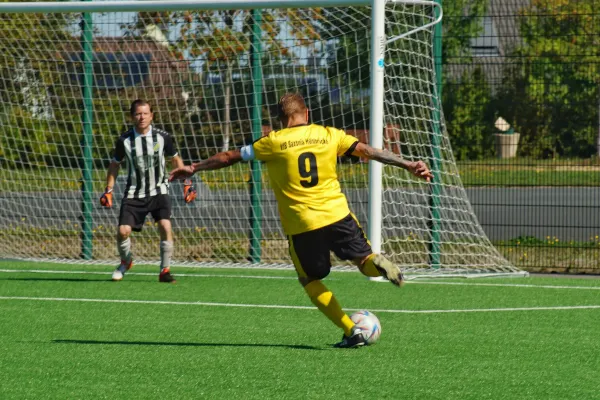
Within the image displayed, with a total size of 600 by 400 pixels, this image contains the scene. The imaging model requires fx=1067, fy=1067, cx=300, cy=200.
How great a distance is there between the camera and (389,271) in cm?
680

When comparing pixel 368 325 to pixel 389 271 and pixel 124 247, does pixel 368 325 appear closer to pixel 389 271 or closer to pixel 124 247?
pixel 389 271

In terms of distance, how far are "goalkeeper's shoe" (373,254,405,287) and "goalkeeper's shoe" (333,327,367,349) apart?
0.42 m

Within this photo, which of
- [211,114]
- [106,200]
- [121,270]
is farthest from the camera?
[211,114]

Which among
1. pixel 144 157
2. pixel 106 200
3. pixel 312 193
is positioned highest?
pixel 312 193

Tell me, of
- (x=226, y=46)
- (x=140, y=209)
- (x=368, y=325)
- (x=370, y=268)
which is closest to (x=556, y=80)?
(x=226, y=46)

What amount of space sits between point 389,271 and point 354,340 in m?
0.52

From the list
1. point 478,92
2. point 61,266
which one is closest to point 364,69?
point 478,92

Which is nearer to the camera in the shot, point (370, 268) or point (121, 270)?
point (370, 268)

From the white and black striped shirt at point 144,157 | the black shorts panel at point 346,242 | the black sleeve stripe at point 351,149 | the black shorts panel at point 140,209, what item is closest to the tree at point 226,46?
the white and black striped shirt at point 144,157

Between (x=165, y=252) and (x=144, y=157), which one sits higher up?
(x=144, y=157)

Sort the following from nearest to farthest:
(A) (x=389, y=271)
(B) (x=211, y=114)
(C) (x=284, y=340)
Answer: (A) (x=389, y=271) < (C) (x=284, y=340) < (B) (x=211, y=114)

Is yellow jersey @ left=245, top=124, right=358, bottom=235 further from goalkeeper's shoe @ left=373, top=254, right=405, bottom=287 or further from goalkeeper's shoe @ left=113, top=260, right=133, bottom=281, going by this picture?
goalkeeper's shoe @ left=113, top=260, right=133, bottom=281

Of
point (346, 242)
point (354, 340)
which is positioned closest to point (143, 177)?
point (346, 242)

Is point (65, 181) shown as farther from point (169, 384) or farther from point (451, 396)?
point (451, 396)
